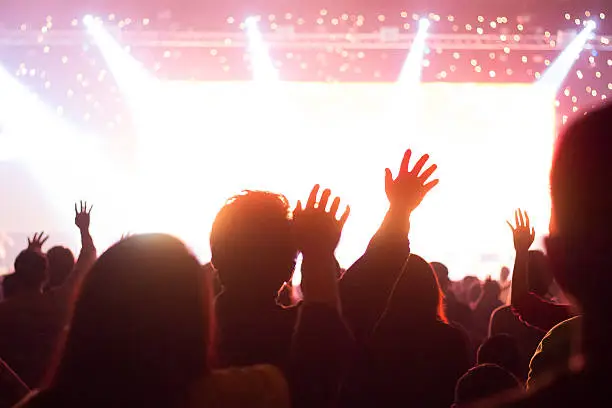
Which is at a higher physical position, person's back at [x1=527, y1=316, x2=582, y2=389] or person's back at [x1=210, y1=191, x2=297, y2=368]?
person's back at [x1=210, y1=191, x2=297, y2=368]

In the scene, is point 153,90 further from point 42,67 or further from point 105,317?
point 105,317

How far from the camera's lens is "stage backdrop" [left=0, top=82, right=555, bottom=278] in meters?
12.8

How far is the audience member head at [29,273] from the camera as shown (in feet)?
11.2

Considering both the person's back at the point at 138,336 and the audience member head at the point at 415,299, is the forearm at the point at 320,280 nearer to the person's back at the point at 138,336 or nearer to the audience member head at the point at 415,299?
the person's back at the point at 138,336

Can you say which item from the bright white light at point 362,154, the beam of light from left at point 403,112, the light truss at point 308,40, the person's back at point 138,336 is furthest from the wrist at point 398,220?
the beam of light from left at point 403,112

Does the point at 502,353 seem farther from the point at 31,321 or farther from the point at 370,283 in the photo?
the point at 31,321

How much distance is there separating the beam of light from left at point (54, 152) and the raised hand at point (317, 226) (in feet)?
41.1

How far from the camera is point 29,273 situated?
11.2 ft

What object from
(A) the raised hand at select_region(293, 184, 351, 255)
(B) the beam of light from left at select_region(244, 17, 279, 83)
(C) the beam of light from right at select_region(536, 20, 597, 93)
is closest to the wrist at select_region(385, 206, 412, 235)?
(A) the raised hand at select_region(293, 184, 351, 255)

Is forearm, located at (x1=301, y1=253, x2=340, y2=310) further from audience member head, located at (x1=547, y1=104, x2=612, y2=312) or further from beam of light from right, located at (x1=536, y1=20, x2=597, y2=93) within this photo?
beam of light from right, located at (x1=536, y1=20, x2=597, y2=93)

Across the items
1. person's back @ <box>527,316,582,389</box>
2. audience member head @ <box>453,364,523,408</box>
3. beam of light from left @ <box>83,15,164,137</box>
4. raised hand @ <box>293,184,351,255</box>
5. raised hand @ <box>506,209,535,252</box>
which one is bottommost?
audience member head @ <box>453,364,523,408</box>

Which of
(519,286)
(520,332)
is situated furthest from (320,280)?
(520,332)

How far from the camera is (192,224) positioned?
13.5 meters

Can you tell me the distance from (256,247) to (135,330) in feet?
2.25
